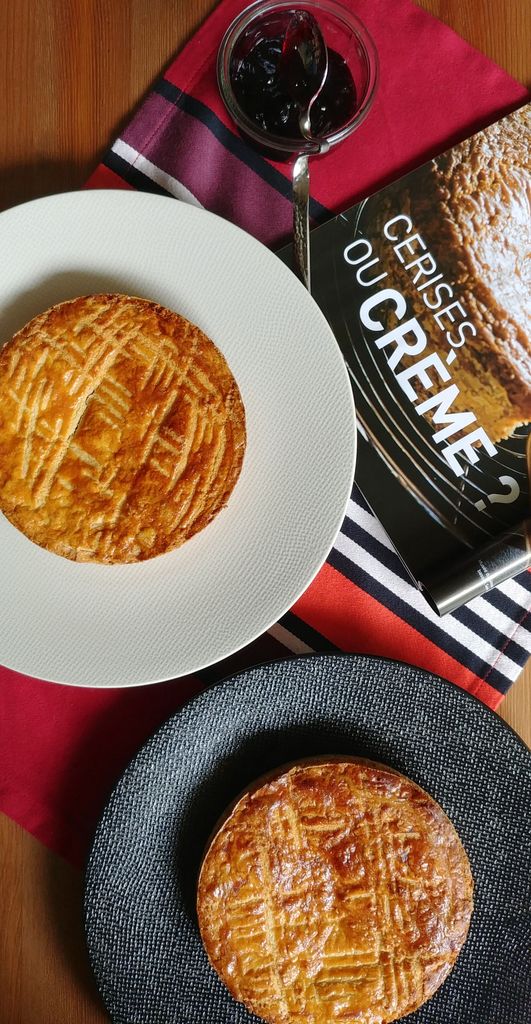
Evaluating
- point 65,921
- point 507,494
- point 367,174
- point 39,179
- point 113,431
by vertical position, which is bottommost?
point 65,921

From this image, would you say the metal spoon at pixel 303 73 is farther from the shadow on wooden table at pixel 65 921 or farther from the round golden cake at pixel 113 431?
the shadow on wooden table at pixel 65 921

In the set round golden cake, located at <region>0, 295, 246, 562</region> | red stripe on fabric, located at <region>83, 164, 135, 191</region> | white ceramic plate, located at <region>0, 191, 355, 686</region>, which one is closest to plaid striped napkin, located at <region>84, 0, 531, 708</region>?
red stripe on fabric, located at <region>83, 164, 135, 191</region>

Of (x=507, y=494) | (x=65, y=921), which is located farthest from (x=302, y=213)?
(x=65, y=921)

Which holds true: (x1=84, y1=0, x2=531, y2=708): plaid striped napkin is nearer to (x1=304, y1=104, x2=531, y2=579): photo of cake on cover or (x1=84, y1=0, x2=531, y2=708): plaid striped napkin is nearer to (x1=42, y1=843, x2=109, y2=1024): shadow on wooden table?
(x1=304, y1=104, x2=531, y2=579): photo of cake on cover

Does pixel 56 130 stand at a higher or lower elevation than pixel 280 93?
lower

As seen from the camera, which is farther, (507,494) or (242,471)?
(507,494)

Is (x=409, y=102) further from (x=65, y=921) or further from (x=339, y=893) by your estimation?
(x=65, y=921)

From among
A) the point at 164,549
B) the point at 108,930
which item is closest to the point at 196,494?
the point at 164,549
